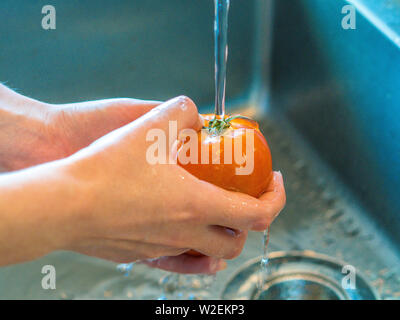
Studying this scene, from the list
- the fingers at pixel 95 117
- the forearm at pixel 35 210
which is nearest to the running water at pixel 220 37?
the fingers at pixel 95 117

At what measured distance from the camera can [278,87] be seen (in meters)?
1.30

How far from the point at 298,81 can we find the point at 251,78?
0.14 metres

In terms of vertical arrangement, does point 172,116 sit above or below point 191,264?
above

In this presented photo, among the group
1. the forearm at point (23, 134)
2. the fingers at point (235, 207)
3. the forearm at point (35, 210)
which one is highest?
the forearm at point (23, 134)

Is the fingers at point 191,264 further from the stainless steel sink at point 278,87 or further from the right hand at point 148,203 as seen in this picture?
the stainless steel sink at point 278,87

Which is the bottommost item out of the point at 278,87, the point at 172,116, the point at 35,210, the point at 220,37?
the point at 35,210

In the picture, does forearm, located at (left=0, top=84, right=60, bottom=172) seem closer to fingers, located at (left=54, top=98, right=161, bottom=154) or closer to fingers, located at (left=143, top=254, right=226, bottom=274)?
fingers, located at (left=54, top=98, right=161, bottom=154)

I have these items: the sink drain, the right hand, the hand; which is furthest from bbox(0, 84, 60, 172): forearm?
the sink drain

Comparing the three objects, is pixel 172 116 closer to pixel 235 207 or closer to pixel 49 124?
pixel 235 207

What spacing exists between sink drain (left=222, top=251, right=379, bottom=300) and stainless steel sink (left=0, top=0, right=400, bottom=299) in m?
0.02

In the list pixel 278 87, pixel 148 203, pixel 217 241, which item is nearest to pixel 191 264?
pixel 217 241

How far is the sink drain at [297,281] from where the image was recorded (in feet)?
3.30

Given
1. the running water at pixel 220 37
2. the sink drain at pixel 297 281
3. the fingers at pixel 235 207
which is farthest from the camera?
the sink drain at pixel 297 281

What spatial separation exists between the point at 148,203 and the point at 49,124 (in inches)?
12.3
